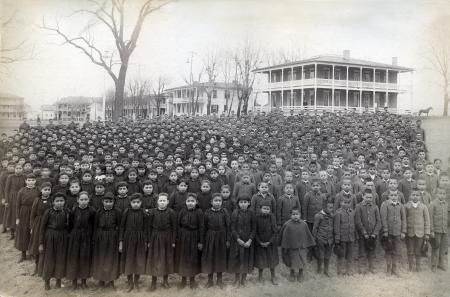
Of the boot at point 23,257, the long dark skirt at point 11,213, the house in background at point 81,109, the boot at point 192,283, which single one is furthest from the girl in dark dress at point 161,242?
the house in background at point 81,109

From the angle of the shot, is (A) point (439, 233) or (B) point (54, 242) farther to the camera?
(A) point (439, 233)

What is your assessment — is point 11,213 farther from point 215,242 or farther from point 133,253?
point 215,242

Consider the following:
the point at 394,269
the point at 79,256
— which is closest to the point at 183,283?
the point at 79,256

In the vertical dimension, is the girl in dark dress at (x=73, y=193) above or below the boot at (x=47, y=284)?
above

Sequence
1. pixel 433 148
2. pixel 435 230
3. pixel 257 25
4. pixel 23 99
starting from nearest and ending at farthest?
pixel 435 230 < pixel 257 25 < pixel 23 99 < pixel 433 148

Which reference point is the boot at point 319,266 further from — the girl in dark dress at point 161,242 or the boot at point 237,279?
the girl in dark dress at point 161,242

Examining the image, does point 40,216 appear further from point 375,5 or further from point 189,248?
point 375,5

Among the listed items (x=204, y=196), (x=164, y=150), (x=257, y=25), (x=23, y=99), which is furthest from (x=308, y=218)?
(x=23, y=99)
